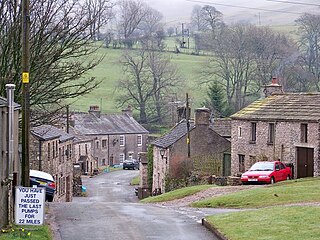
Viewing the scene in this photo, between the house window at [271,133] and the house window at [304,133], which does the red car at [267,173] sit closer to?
the house window at [304,133]

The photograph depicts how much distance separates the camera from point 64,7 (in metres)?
31.9

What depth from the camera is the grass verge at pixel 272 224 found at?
19.4 m

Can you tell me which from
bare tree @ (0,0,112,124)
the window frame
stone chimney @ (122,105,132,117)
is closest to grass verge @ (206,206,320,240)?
bare tree @ (0,0,112,124)

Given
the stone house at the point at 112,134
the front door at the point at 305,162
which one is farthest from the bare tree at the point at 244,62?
the front door at the point at 305,162

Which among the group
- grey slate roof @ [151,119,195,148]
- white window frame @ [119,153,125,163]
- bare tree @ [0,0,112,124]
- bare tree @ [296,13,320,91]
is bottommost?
white window frame @ [119,153,125,163]

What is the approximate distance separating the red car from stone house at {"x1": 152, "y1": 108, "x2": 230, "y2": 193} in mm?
11773

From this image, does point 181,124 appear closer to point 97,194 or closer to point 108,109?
point 97,194

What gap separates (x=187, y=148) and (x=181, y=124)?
434 centimetres

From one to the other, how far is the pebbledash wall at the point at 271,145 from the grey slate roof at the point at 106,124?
120ft

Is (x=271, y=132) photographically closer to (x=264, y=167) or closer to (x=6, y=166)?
(x=264, y=167)

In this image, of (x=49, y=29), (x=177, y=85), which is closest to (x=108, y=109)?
(x=177, y=85)

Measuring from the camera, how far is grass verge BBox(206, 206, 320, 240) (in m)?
19.4

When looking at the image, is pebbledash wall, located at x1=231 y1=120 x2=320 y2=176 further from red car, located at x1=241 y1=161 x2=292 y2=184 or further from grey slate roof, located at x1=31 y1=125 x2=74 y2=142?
grey slate roof, located at x1=31 y1=125 x2=74 y2=142

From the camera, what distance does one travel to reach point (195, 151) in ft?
191
